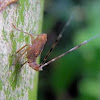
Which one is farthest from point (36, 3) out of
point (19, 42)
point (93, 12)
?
point (93, 12)

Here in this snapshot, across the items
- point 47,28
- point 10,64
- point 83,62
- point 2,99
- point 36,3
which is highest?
point 47,28

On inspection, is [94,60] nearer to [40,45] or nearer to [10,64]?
[40,45]

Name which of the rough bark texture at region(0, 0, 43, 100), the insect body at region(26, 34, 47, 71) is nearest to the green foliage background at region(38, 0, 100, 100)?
the insect body at region(26, 34, 47, 71)

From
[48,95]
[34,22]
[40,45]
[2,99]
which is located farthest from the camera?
[48,95]

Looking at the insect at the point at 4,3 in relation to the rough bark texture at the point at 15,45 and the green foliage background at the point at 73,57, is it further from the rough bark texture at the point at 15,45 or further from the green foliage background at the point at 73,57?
the green foliage background at the point at 73,57

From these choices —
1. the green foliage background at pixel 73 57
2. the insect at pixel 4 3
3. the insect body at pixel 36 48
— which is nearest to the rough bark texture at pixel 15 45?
the insect at pixel 4 3

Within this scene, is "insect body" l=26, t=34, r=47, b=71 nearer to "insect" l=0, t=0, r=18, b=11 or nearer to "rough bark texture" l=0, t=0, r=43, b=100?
"rough bark texture" l=0, t=0, r=43, b=100

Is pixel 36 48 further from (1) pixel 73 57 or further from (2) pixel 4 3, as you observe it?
(1) pixel 73 57

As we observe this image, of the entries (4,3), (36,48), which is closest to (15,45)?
(4,3)
